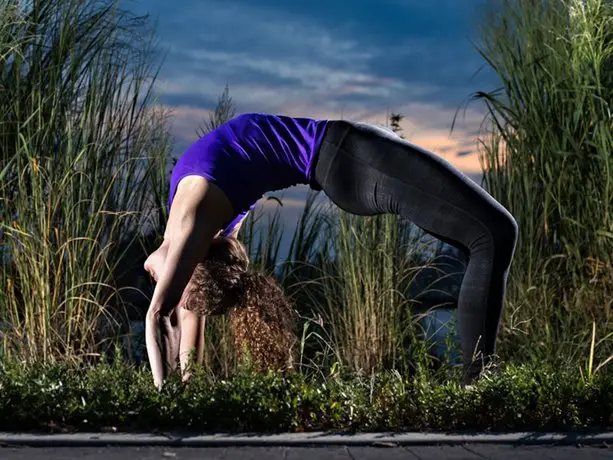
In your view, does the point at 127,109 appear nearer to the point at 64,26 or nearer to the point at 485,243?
the point at 64,26

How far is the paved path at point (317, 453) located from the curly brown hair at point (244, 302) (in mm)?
773

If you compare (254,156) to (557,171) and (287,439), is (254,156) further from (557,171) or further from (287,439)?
(557,171)

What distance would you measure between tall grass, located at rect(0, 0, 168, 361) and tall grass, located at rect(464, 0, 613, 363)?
2.08m

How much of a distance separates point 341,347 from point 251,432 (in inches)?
61.4

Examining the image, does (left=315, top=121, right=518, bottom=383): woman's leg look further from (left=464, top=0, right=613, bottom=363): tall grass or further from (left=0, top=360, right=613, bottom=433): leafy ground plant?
(left=464, top=0, right=613, bottom=363): tall grass

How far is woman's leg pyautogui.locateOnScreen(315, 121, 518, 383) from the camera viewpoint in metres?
3.34

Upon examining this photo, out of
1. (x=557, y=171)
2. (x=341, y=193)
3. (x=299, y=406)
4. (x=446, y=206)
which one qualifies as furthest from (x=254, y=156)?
(x=557, y=171)

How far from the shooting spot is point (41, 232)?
435 centimetres

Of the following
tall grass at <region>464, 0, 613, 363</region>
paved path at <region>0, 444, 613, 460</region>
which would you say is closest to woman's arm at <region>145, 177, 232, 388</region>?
paved path at <region>0, 444, 613, 460</region>

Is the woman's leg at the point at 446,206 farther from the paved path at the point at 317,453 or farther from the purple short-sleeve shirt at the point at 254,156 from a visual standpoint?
the paved path at the point at 317,453

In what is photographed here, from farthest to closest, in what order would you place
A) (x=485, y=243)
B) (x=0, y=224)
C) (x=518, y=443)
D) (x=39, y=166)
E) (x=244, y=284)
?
(x=39, y=166), (x=0, y=224), (x=244, y=284), (x=485, y=243), (x=518, y=443)

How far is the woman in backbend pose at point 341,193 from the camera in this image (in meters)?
3.35

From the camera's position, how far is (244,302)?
12.8 feet

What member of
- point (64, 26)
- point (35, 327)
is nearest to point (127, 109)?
point (64, 26)
